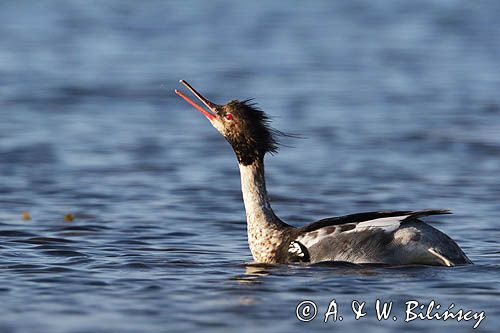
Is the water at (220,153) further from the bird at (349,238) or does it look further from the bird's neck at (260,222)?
the bird's neck at (260,222)

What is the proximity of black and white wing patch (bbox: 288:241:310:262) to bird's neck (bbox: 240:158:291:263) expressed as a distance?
137 millimetres

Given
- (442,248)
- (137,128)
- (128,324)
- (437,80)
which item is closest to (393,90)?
(437,80)

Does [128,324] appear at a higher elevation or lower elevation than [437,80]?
lower

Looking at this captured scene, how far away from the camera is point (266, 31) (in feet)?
87.7

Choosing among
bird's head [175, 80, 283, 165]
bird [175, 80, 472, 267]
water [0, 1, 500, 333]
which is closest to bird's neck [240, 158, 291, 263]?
bird [175, 80, 472, 267]

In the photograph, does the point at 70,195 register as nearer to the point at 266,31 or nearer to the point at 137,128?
the point at 137,128

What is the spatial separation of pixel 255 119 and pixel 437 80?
A: 1102cm

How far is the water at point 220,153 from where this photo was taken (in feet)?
30.9

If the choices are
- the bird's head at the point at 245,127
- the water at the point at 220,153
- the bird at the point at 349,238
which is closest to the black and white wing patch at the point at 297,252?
the bird at the point at 349,238

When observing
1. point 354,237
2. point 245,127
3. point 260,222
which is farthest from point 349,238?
point 245,127

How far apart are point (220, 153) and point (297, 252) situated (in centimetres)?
600

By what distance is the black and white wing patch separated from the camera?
10.6 metres

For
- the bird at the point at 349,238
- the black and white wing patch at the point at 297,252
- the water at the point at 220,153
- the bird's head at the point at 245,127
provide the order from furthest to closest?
1. the bird's head at the point at 245,127
2. the black and white wing patch at the point at 297,252
3. the bird at the point at 349,238
4. the water at the point at 220,153

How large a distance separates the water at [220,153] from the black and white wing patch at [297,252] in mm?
126
